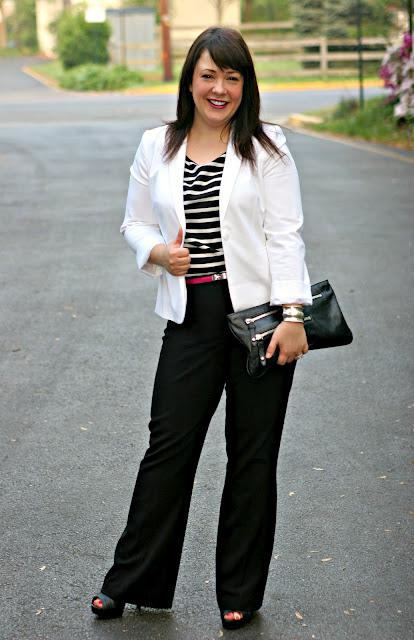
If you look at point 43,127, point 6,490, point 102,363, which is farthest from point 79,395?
point 43,127

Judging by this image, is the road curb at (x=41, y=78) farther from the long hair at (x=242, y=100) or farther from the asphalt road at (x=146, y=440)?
the long hair at (x=242, y=100)

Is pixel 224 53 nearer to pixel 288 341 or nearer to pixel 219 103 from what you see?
pixel 219 103

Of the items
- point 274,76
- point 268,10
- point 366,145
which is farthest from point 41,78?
point 366,145

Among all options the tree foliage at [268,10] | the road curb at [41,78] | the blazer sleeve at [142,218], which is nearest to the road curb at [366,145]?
the blazer sleeve at [142,218]

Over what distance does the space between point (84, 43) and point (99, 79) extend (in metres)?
7.43

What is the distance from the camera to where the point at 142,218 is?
3980 mm

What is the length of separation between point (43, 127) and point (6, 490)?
1938 centimetres

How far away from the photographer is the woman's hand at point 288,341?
145 inches

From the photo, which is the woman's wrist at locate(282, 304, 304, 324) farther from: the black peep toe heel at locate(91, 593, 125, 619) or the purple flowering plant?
the purple flowering plant

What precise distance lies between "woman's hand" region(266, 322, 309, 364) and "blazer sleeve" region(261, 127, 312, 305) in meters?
0.08

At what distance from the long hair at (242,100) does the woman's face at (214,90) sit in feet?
0.07

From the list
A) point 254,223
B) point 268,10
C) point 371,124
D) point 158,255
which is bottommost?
point 268,10

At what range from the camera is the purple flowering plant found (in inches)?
746

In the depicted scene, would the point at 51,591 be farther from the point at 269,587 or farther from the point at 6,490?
the point at 6,490
